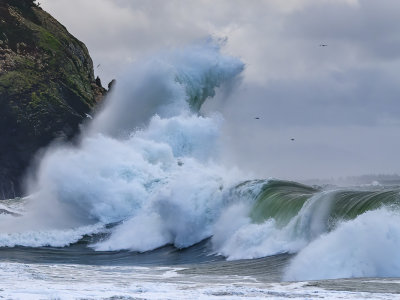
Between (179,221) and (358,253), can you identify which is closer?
(358,253)

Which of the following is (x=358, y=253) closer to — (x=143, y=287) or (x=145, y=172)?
(x=143, y=287)

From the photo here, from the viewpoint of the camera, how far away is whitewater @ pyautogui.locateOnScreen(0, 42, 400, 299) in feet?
59.3

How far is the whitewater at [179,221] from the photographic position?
18078mm

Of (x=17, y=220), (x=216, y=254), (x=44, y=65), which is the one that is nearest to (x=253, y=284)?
(x=216, y=254)

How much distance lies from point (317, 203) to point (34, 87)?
53405 mm

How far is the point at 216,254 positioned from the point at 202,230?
4.50m

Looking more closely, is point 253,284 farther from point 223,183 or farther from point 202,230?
point 223,183

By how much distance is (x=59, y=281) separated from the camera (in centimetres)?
1877

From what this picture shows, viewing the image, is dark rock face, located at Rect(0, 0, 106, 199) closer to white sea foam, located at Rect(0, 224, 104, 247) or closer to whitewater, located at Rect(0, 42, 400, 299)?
whitewater, located at Rect(0, 42, 400, 299)

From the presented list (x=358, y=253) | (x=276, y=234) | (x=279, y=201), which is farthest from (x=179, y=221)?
(x=358, y=253)

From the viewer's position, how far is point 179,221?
33750 millimetres

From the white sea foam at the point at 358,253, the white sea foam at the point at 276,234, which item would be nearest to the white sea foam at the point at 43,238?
the white sea foam at the point at 276,234

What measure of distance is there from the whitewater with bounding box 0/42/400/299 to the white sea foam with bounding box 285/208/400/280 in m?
0.04

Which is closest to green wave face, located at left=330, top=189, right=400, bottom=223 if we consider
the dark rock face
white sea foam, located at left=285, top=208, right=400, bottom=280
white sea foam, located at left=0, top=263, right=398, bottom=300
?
white sea foam, located at left=285, top=208, right=400, bottom=280
